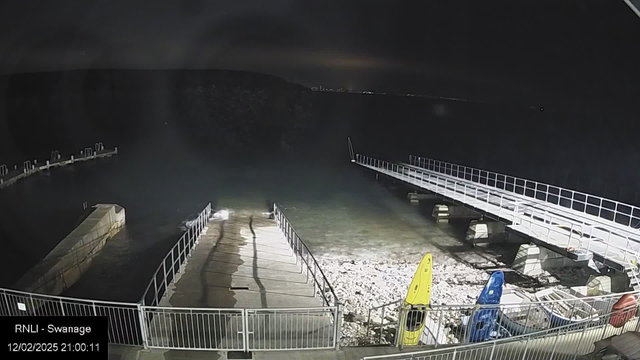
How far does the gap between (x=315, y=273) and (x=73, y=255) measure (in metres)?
11.8

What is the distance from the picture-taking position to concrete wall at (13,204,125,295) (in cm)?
1606

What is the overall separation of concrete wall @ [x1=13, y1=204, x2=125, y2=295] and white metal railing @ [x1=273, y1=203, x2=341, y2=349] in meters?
9.69

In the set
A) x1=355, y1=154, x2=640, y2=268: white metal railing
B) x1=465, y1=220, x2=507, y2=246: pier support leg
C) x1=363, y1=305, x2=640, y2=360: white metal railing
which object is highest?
x1=355, y1=154, x2=640, y2=268: white metal railing

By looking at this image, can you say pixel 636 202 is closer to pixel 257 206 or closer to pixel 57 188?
pixel 257 206

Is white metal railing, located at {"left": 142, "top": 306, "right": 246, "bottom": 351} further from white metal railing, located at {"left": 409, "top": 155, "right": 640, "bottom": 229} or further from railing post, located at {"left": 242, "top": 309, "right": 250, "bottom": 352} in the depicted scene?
white metal railing, located at {"left": 409, "top": 155, "right": 640, "bottom": 229}

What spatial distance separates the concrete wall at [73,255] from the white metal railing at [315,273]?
9.69 meters

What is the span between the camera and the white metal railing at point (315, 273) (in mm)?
7844

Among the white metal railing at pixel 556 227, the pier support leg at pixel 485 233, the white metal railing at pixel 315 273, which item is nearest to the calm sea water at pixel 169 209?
the pier support leg at pixel 485 233

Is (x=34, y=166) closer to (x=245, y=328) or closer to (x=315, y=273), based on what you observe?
(x=315, y=273)

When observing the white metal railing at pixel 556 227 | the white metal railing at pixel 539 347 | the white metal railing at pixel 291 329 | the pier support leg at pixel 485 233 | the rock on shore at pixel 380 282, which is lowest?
the rock on shore at pixel 380 282

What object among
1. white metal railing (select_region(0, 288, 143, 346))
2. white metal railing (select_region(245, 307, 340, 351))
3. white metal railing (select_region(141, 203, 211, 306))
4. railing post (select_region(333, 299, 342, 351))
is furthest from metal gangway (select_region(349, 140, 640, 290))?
white metal railing (select_region(0, 288, 143, 346))

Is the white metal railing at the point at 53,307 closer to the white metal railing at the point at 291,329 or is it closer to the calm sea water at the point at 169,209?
the white metal railing at the point at 291,329

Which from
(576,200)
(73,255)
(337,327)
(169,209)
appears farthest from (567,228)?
(169,209)

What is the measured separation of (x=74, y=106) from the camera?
91.2 m
